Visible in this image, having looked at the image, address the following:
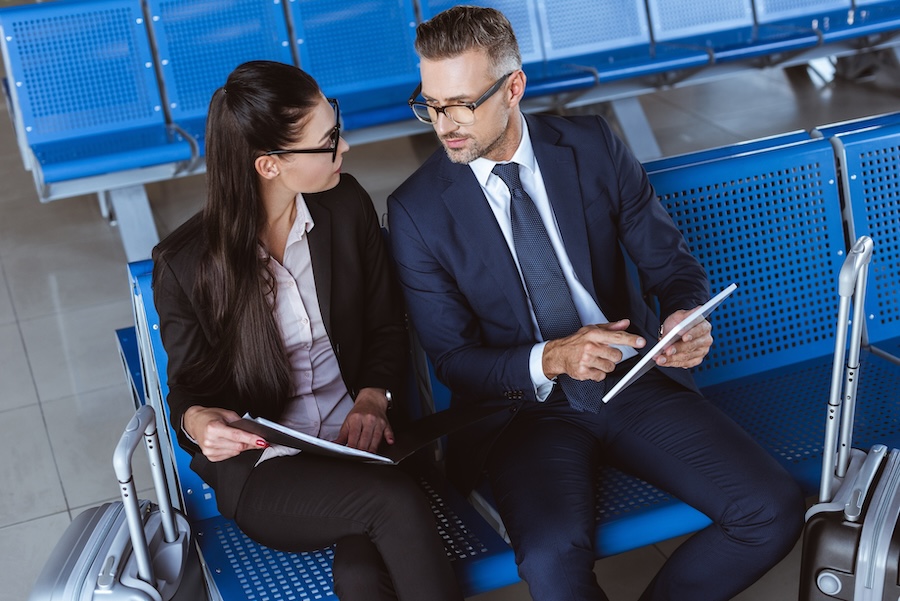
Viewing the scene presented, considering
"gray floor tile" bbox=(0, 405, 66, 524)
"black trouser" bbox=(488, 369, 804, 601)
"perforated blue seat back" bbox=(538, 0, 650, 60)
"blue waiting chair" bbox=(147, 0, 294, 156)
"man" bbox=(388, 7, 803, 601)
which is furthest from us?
"perforated blue seat back" bbox=(538, 0, 650, 60)

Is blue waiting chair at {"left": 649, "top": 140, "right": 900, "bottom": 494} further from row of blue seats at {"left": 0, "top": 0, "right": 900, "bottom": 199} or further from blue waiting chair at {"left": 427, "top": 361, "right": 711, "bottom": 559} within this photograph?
row of blue seats at {"left": 0, "top": 0, "right": 900, "bottom": 199}

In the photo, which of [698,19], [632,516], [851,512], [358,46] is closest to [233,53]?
[358,46]

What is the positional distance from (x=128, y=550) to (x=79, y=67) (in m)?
2.98

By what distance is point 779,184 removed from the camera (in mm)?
2527

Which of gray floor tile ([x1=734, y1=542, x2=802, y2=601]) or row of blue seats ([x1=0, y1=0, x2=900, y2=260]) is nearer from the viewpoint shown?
gray floor tile ([x1=734, y1=542, x2=802, y2=601])

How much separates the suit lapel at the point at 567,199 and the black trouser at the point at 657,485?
0.29 m

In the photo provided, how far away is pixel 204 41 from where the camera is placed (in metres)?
4.47

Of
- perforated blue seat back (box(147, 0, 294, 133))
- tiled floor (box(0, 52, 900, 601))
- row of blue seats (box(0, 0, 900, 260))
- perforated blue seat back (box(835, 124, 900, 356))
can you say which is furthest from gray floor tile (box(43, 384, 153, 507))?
perforated blue seat back (box(835, 124, 900, 356))

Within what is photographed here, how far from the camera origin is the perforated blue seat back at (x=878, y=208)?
255cm

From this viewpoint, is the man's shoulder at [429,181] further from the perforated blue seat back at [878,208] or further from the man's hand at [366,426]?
the perforated blue seat back at [878,208]

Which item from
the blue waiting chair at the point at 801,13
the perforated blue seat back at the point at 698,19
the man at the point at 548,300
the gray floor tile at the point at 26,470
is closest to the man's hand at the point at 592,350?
the man at the point at 548,300

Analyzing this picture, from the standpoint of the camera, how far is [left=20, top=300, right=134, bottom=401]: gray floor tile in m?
3.61

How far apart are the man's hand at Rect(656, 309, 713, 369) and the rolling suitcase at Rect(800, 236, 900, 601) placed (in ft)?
0.81

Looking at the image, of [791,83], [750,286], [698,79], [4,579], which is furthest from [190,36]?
[791,83]
